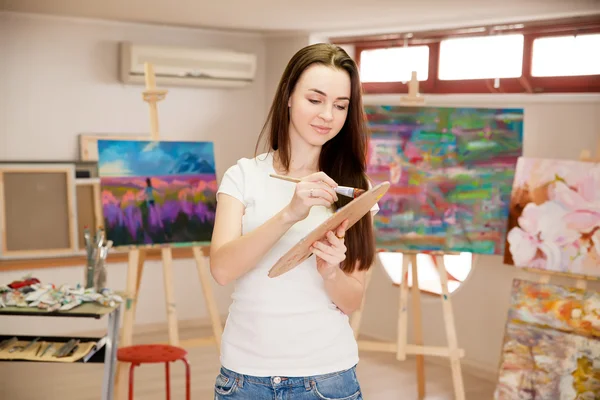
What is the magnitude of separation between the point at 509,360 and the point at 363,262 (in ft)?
7.32

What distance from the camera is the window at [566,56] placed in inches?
171

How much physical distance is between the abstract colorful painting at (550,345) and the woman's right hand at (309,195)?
95.0 inches

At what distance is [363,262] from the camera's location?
1.66m

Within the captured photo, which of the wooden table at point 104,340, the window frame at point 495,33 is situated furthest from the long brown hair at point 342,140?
the window frame at point 495,33

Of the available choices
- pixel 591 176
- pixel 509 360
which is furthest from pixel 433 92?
pixel 509 360

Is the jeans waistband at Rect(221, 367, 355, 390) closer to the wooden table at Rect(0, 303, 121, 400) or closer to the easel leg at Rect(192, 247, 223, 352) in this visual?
the wooden table at Rect(0, 303, 121, 400)

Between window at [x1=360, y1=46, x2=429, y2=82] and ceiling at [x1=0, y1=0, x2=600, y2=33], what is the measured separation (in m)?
0.33

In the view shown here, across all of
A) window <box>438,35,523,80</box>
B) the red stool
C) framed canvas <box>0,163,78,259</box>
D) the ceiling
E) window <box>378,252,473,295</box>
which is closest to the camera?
the red stool

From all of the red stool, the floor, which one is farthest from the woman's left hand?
the floor

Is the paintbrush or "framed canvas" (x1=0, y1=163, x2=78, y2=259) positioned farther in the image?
"framed canvas" (x1=0, y1=163, x2=78, y2=259)

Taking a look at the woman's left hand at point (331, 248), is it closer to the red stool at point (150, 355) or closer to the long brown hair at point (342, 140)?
the long brown hair at point (342, 140)

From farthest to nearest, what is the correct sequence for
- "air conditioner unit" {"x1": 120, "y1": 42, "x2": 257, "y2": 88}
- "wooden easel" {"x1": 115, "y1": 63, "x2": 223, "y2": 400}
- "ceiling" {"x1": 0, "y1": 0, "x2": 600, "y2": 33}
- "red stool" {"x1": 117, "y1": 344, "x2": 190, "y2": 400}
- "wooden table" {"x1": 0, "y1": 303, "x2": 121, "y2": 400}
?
1. "air conditioner unit" {"x1": 120, "y1": 42, "x2": 257, "y2": 88}
2. "ceiling" {"x1": 0, "y1": 0, "x2": 600, "y2": 33}
3. "wooden easel" {"x1": 115, "y1": 63, "x2": 223, "y2": 400}
4. "red stool" {"x1": 117, "y1": 344, "x2": 190, "y2": 400}
5. "wooden table" {"x1": 0, "y1": 303, "x2": 121, "y2": 400}

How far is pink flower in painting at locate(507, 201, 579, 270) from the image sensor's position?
3.61m

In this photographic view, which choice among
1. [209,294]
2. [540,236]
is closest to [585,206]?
[540,236]
